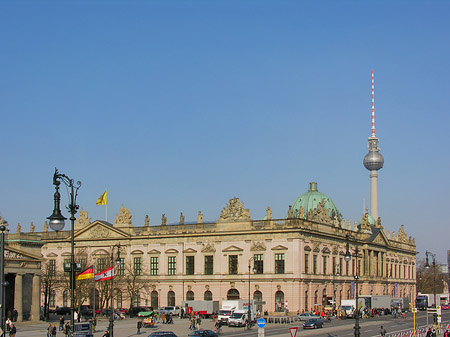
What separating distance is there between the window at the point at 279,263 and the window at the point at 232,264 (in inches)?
265

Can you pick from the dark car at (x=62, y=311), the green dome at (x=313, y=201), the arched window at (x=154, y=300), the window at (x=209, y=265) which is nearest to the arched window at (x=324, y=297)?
the window at (x=209, y=265)

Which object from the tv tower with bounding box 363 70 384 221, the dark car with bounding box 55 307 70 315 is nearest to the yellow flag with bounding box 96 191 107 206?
the dark car with bounding box 55 307 70 315

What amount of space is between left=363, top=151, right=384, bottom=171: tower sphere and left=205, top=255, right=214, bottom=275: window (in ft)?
272

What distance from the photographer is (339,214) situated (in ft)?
504

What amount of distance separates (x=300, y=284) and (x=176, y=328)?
28.7m

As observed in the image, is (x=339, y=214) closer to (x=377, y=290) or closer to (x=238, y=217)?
(x=377, y=290)

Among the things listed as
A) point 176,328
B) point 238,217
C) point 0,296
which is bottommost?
point 176,328

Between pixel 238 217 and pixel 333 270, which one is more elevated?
pixel 238 217

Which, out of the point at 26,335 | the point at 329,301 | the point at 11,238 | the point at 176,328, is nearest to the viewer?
the point at 26,335

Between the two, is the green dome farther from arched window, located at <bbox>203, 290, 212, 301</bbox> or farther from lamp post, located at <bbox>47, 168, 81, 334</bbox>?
lamp post, located at <bbox>47, 168, 81, 334</bbox>

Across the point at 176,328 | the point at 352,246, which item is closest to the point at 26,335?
the point at 176,328

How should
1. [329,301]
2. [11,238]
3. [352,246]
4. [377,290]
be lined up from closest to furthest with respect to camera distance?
1. [11,238]
2. [329,301]
3. [352,246]
4. [377,290]

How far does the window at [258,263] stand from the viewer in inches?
4070

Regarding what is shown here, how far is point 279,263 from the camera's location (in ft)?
335
